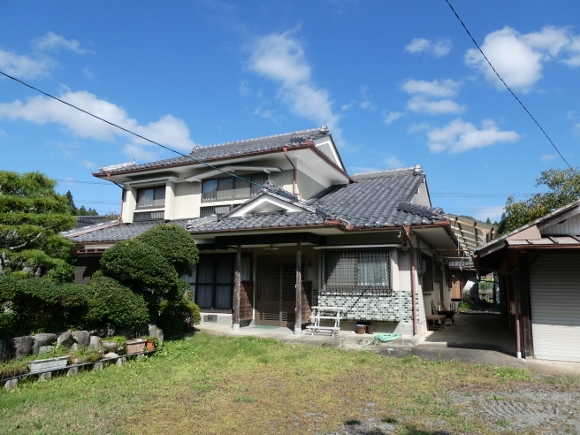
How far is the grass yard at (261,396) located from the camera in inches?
182

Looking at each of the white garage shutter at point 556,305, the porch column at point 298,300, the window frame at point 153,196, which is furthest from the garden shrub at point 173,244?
the white garage shutter at point 556,305

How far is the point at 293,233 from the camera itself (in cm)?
1143

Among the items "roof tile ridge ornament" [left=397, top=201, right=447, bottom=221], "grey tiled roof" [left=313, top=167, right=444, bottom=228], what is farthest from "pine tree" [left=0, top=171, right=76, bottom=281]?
"roof tile ridge ornament" [left=397, top=201, right=447, bottom=221]

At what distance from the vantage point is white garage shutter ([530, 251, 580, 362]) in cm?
811

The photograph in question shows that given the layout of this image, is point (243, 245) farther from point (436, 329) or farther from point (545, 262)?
point (545, 262)

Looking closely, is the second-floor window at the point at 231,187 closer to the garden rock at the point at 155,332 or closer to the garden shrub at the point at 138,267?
the garden shrub at the point at 138,267

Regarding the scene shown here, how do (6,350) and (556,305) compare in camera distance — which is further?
(556,305)

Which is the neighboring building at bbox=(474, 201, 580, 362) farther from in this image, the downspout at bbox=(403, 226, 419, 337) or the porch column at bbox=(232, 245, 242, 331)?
the porch column at bbox=(232, 245, 242, 331)

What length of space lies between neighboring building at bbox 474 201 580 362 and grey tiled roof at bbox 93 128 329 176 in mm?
7511

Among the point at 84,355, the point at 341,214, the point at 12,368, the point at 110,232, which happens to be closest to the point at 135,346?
the point at 84,355

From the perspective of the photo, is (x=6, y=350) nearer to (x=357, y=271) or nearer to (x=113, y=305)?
(x=113, y=305)

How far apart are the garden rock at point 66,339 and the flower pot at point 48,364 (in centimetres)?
81

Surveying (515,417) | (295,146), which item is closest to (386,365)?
(515,417)

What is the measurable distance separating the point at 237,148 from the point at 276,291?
7.21m
